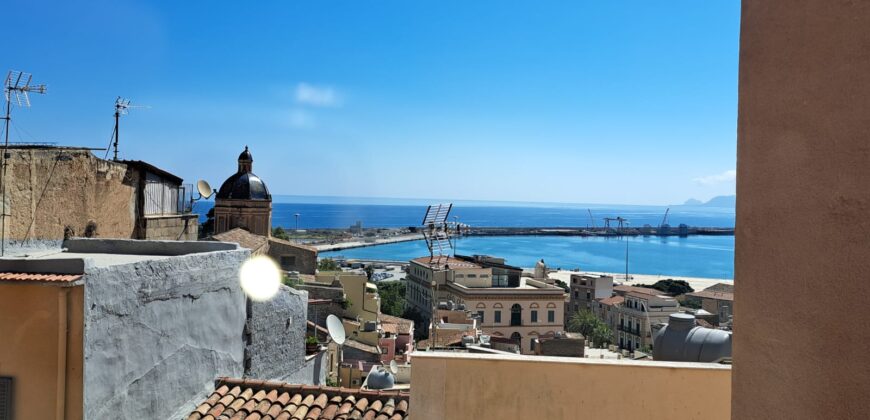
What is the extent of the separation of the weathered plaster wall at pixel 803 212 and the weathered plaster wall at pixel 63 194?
1191cm

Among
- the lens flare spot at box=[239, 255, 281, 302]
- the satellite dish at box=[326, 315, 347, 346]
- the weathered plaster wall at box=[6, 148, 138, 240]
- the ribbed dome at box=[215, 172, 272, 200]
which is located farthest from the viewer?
the ribbed dome at box=[215, 172, 272, 200]

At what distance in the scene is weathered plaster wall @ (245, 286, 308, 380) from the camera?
6129 mm

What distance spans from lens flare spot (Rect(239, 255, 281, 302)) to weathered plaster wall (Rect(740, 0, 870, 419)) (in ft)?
15.3

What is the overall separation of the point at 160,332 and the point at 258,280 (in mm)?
1430

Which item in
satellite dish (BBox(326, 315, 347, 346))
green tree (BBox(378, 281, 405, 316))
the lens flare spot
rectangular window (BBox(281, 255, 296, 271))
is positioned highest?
the lens flare spot

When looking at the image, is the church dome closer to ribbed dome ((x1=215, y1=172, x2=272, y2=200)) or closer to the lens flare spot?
ribbed dome ((x1=215, y1=172, x2=272, y2=200))

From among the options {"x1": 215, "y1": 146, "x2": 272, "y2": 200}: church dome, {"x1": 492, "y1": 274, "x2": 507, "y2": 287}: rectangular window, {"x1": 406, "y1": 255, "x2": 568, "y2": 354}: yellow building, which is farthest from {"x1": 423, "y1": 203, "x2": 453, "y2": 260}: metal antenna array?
{"x1": 492, "y1": 274, "x2": 507, "y2": 287}: rectangular window

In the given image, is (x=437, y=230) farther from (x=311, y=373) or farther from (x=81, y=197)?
(x=81, y=197)

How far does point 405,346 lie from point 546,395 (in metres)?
21.4

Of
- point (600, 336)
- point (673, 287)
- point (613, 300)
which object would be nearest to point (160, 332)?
point (600, 336)

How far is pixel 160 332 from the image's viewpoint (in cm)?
484

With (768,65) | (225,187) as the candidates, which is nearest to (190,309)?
(768,65)

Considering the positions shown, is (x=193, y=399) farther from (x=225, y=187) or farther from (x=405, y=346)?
(x=225, y=187)

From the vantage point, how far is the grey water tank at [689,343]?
4965mm
